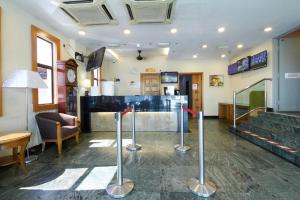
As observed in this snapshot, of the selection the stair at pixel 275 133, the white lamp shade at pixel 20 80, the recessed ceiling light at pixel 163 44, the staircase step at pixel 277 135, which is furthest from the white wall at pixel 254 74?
the white lamp shade at pixel 20 80

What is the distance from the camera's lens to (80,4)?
345 cm

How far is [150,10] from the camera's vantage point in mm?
3713

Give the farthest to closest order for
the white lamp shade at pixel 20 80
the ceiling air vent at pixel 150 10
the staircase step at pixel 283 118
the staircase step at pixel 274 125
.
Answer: the staircase step at pixel 283 118
the staircase step at pixel 274 125
the ceiling air vent at pixel 150 10
the white lamp shade at pixel 20 80

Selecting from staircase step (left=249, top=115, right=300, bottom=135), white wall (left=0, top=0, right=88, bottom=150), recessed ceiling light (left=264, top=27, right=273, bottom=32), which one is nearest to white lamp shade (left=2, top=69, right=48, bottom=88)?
white wall (left=0, top=0, right=88, bottom=150)

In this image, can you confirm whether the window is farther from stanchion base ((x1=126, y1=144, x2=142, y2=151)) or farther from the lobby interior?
stanchion base ((x1=126, y1=144, x2=142, y2=151))

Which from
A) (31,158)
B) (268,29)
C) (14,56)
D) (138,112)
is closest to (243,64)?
(268,29)

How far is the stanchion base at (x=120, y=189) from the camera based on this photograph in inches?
88.7

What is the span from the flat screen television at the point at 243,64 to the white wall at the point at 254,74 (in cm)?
22

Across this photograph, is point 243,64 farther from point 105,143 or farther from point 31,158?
point 31,158

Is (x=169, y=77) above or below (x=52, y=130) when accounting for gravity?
above

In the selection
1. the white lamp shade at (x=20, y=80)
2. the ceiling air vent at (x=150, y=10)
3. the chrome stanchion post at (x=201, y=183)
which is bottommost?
the chrome stanchion post at (x=201, y=183)

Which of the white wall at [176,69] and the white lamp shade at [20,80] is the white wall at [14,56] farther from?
the white wall at [176,69]

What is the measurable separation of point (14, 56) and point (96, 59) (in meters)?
2.62

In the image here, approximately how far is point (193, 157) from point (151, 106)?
8.78 feet
